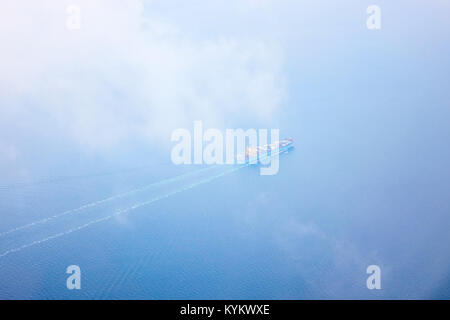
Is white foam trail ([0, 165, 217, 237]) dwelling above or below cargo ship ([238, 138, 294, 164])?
below

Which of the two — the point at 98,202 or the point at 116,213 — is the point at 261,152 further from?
the point at 98,202

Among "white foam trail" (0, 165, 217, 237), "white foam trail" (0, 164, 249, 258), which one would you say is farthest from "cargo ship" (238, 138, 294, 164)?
"white foam trail" (0, 165, 217, 237)

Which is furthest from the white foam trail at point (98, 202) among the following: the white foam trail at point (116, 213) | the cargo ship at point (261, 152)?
the cargo ship at point (261, 152)

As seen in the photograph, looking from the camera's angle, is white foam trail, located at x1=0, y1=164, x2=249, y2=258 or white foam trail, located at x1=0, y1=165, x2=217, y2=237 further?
white foam trail, located at x1=0, y1=165, x2=217, y2=237

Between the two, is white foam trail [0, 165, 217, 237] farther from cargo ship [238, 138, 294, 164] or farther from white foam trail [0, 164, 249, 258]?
cargo ship [238, 138, 294, 164]

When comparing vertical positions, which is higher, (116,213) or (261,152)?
(261,152)

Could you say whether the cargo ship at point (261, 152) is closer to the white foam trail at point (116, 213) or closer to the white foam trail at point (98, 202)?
the white foam trail at point (116, 213)

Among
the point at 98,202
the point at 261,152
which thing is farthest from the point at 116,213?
the point at 261,152

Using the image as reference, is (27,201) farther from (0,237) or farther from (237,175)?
(237,175)

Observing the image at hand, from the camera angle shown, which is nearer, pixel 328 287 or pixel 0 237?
pixel 328 287
